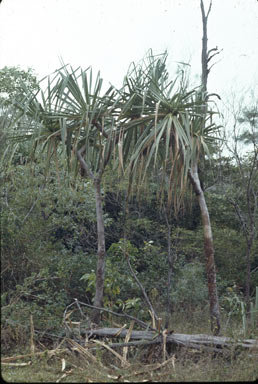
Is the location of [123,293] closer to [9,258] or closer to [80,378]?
[9,258]

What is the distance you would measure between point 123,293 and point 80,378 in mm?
3338

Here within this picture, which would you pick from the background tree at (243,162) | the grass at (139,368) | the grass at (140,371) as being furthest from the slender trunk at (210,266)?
the background tree at (243,162)

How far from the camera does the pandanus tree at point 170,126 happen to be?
493cm

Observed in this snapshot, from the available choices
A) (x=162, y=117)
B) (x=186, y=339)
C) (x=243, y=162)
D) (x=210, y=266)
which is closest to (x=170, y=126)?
(x=162, y=117)

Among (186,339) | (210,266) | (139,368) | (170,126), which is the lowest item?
(139,368)

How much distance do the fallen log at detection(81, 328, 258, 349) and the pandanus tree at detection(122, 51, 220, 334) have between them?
1.40ft

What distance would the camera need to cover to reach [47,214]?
6914 mm

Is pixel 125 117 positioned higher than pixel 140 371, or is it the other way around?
pixel 125 117

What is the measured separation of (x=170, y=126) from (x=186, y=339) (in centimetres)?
212

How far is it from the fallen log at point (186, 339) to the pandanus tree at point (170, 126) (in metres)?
0.43

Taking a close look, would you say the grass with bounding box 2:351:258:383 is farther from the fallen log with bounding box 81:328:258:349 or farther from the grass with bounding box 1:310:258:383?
the fallen log with bounding box 81:328:258:349

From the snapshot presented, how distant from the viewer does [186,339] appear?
14.5ft

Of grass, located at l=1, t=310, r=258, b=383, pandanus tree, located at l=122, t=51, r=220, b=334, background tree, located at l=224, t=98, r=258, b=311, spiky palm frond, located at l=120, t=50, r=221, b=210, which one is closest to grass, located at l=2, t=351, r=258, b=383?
grass, located at l=1, t=310, r=258, b=383

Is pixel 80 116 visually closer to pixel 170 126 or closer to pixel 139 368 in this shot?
pixel 170 126
